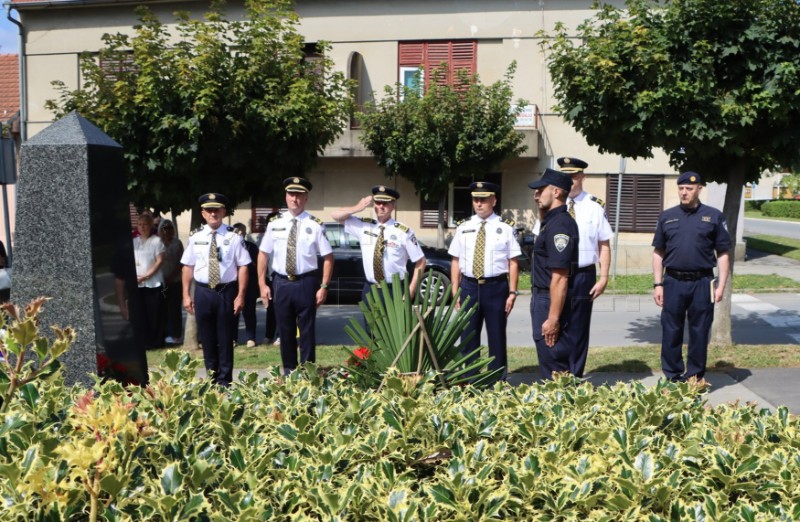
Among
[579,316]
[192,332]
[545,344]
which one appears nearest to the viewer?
[545,344]

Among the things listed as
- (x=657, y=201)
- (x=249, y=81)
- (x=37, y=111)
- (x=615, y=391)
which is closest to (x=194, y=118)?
(x=249, y=81)

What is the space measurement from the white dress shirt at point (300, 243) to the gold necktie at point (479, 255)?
1.44m

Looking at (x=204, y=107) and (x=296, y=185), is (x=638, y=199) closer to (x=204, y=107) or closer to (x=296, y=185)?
(x=204, y=107)

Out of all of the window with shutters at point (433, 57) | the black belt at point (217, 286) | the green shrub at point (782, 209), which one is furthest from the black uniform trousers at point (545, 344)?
the green shrub at point (782, 209)

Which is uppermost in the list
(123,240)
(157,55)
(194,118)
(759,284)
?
(157,55)

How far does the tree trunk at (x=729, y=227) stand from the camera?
368 inches

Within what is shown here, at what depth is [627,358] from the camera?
357 inches

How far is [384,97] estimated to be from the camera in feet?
71.2

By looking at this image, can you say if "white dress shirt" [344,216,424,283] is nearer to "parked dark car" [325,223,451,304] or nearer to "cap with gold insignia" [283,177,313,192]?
"cap with gold insignia" [283,177,313,192]

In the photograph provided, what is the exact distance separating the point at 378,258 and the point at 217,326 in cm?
172

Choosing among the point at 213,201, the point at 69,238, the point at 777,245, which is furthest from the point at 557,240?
the point at 777,245

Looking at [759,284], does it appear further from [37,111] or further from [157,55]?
[37,111]

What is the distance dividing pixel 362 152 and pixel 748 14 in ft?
46.7

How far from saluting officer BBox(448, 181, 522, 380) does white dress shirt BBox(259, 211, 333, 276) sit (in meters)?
1.39
